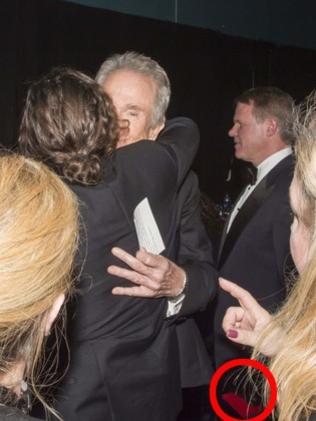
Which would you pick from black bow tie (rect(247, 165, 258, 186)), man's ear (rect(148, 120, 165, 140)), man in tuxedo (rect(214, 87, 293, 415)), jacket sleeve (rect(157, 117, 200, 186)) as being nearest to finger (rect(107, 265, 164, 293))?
jacket sleeve (rect(157, 117, 200, 186))

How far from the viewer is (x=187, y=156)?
170 cm

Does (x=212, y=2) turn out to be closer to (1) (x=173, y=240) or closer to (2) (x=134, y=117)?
(2) (x=134, y=117)

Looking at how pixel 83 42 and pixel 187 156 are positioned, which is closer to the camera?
pixel 187 156

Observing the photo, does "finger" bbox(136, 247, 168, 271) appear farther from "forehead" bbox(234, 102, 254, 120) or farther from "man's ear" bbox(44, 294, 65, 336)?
"forehead" bbox(234, 102, 254, 120)

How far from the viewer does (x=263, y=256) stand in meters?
2.29

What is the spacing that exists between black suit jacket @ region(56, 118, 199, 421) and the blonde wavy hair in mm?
458

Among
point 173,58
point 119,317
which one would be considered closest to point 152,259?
point 119,317

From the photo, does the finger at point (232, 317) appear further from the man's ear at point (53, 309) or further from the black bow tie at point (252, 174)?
the black bow tie at point (252, 174)

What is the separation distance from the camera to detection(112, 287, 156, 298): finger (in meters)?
1.46

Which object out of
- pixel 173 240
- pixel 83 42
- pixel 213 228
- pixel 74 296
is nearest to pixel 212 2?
pixel 83 42

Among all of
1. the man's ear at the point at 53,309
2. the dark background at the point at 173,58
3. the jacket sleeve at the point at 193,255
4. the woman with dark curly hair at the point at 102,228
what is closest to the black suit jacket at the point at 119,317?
the woman with dark curly hair at the point at 102,228

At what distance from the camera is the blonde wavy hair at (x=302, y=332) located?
0.97 m

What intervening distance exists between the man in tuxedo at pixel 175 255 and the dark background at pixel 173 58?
83 centimetres

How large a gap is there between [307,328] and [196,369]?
2.68 feet
